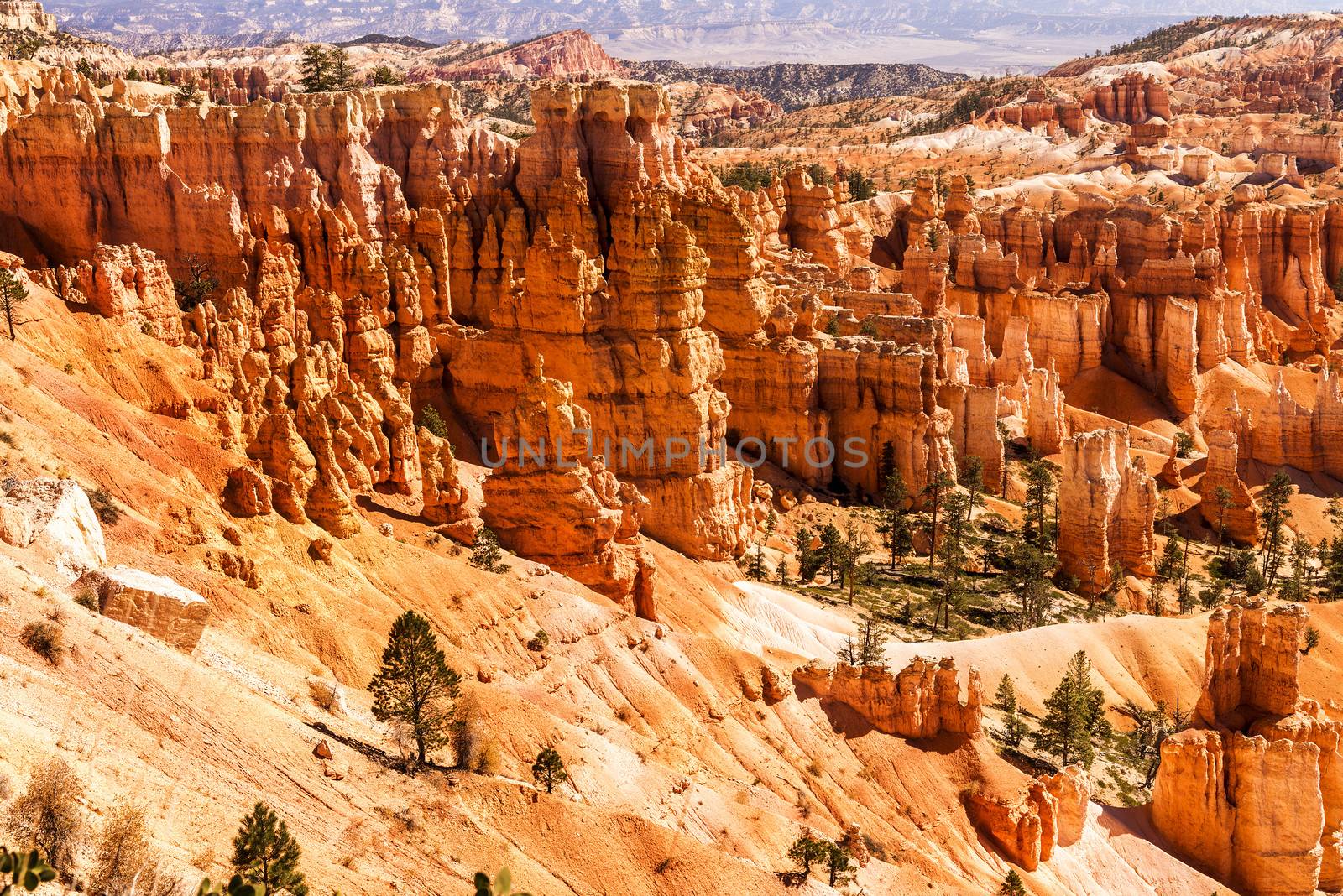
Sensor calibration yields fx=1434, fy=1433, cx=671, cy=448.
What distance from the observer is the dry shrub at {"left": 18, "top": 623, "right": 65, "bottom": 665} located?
19203 mm

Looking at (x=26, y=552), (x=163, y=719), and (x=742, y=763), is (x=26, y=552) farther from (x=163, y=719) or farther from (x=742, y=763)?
(x=742, y=763)

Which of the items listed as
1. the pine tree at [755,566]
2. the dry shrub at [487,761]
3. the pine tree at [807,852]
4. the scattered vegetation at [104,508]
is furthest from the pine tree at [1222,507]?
the scattered vegetation at [104,508]

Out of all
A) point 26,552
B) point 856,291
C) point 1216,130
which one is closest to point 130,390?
point 26,552

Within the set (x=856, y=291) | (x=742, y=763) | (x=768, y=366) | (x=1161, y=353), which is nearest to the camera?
(x=742, y=763)

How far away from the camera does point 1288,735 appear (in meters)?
34.1

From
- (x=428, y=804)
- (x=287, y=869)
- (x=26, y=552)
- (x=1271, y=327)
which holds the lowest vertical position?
(x=1271, y=327)

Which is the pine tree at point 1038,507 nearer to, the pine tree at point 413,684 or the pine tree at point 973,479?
the pine tree at point 973,479

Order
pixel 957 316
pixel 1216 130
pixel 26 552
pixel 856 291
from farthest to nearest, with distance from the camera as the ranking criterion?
pixel 1216 130
pixel 957 316
pixel 856 291
pixel 26 552

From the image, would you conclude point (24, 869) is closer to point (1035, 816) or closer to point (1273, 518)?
point (1035, 816)

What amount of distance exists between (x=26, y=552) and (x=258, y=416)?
1190 cm

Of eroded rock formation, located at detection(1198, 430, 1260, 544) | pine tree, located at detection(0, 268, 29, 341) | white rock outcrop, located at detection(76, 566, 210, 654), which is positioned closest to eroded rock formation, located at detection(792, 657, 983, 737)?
white rock outcrop, located at detection(76, 566, 210, 654)

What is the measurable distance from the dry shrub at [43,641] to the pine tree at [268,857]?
4274 millimetres

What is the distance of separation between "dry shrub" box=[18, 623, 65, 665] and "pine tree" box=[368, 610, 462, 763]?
5.14 meters

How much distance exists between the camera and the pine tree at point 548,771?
76.5 ft
